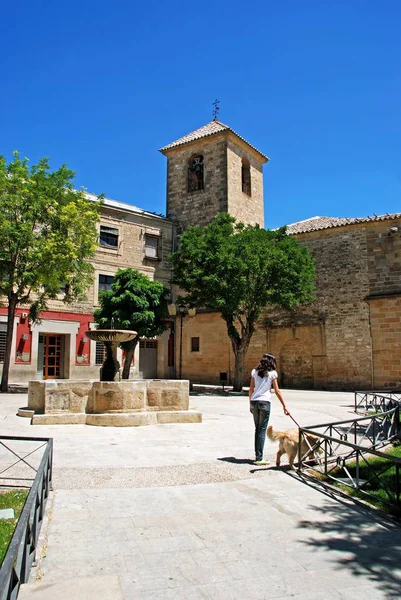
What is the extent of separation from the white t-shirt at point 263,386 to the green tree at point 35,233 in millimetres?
12782

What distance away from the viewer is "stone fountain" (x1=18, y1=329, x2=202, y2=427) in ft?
31.6

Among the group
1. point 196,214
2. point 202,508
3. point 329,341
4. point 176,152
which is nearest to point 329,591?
point 202,508

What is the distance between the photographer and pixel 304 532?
3.90 meters

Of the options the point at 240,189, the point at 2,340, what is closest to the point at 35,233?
the point at 2,340

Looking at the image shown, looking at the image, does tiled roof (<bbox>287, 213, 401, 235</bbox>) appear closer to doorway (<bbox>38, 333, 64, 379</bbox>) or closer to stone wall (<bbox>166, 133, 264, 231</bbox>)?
stone wall (<bbox>166, 133, 264, 231</bbox>)

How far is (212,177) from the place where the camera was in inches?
1150

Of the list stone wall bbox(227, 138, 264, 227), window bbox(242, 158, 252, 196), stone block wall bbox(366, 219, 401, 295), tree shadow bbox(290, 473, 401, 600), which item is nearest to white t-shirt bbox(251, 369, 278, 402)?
tree shadow bbox(290, 473, 401, 600)

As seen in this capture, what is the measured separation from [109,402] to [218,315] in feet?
58.4

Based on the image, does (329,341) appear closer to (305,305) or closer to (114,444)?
(305,305)

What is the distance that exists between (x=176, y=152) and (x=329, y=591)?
1222 inches

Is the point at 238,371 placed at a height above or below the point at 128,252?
below

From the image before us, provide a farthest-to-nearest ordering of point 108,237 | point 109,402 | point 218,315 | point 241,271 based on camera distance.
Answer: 1. point 218,315
2. point 108,237
3. point 241,271
4. point 109,402

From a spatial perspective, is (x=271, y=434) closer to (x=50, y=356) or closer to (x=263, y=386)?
(x=263, y=386)

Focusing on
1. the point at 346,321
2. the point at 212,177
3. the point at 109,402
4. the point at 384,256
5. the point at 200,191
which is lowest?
the point at 109,402
